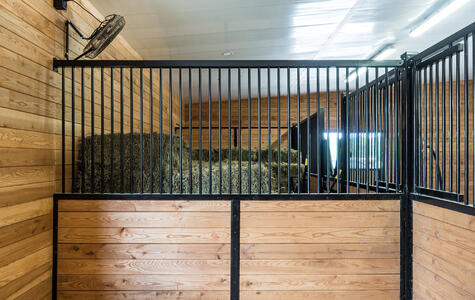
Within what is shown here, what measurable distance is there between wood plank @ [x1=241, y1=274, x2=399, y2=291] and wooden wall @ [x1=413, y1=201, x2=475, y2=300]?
21 cm

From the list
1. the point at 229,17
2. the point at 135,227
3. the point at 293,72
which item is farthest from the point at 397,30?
the point at 135,227

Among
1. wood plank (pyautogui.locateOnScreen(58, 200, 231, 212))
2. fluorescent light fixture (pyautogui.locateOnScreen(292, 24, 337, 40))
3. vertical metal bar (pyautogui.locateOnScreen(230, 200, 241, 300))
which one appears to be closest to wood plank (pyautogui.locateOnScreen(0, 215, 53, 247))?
wood plank (pyautogui.locateOnScreen(58, 200, 231, 212))

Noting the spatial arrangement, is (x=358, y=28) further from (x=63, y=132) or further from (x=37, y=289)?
(x=37, y=289)

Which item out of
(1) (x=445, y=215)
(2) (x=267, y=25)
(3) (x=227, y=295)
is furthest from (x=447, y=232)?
(2) (x=267, y=25)

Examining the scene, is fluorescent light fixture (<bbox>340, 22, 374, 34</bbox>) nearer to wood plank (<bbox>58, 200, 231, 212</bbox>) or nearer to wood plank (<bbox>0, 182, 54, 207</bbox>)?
wood plank (<bbox>58, 200, 231, 212</bbox>)

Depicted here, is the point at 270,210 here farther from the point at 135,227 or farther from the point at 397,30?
the point at 397,30

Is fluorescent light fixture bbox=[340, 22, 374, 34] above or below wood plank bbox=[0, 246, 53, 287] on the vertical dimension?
above

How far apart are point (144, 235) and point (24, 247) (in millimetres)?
645

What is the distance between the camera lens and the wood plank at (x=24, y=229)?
1.56m

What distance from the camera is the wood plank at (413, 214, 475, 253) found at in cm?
146

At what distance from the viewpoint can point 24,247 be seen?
1.71 metres

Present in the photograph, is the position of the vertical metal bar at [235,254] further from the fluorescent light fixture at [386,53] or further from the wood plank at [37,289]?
the fluorescent light fixture at [386,53]

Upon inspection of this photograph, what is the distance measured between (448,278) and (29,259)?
90.6 inches

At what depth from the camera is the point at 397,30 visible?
12.2 feet
